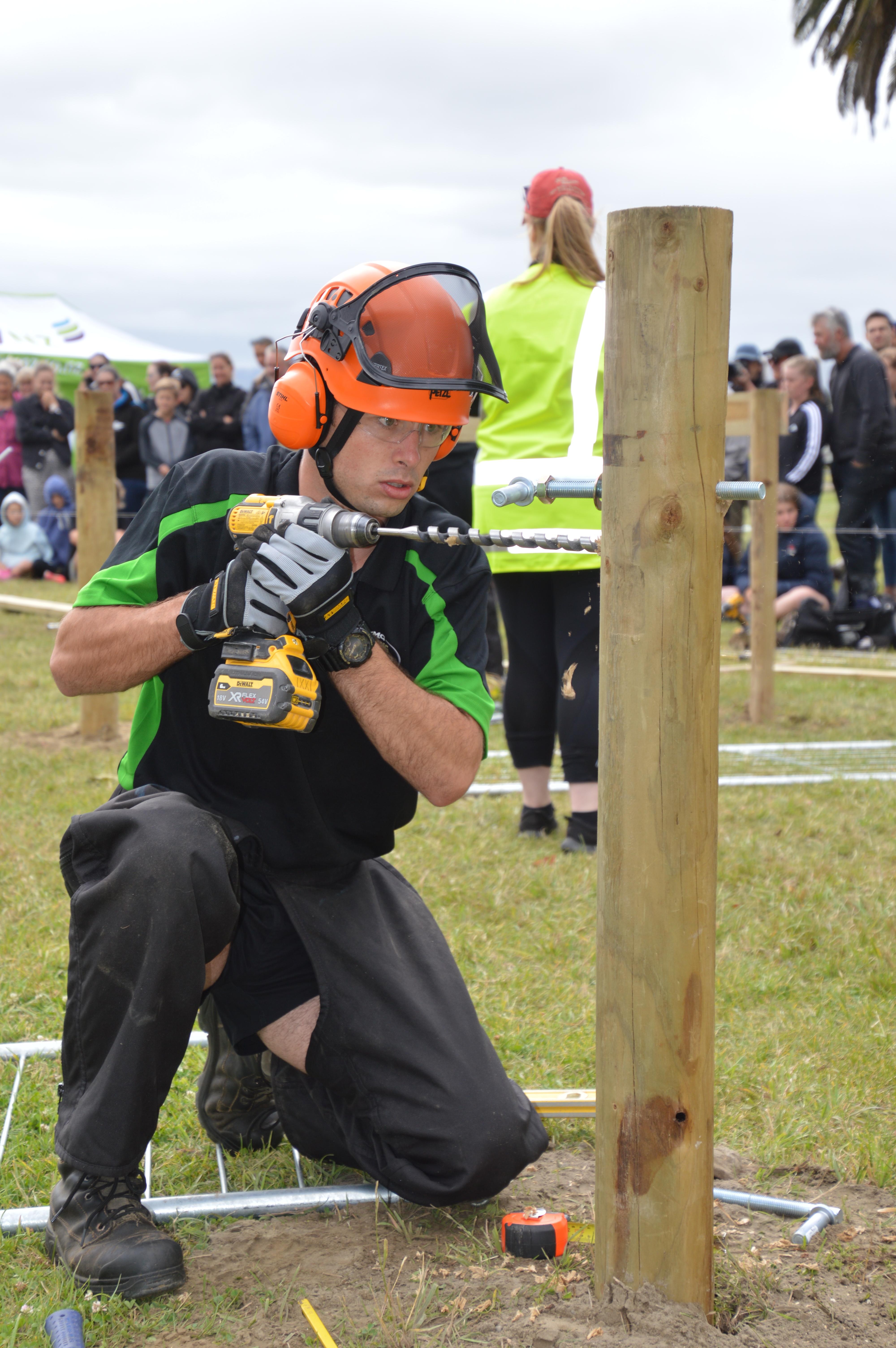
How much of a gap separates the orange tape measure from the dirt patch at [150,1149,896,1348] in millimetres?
17

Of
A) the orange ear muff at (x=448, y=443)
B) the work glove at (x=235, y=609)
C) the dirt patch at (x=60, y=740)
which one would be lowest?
the dirt patch at (x=60, y=740)

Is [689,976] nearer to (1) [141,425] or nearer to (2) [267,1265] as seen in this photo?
(2) [267,1265]

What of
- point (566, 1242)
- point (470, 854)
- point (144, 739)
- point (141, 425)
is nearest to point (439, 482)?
point (470, 854)

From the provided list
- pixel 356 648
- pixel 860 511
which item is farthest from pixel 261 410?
pixel 356 648

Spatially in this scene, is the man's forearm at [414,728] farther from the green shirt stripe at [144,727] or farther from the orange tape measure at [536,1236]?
the orange tape measure at [536,1236]

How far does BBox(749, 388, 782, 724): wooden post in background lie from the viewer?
658 centimetres

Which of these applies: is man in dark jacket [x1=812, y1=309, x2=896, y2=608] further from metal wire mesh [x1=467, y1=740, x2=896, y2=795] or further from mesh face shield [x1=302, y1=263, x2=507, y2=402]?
mesh face shield [x1=302, y1=263, x2=507, y2=402]

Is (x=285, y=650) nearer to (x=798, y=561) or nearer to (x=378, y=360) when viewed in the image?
(x=378, y=360)

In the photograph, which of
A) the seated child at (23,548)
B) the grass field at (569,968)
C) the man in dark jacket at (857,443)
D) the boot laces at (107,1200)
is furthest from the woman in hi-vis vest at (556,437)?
the seated child at (23,548)

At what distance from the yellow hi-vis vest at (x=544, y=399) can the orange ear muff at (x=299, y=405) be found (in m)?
1.87

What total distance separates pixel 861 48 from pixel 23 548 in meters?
10.9

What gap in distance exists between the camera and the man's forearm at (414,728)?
2.17m

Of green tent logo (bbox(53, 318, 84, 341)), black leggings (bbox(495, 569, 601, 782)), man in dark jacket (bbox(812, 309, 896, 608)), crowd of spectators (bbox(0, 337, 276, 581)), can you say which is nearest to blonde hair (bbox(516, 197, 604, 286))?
black leggings (bbox(495, 569, 601, 782))

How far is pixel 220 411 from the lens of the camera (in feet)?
40.5
